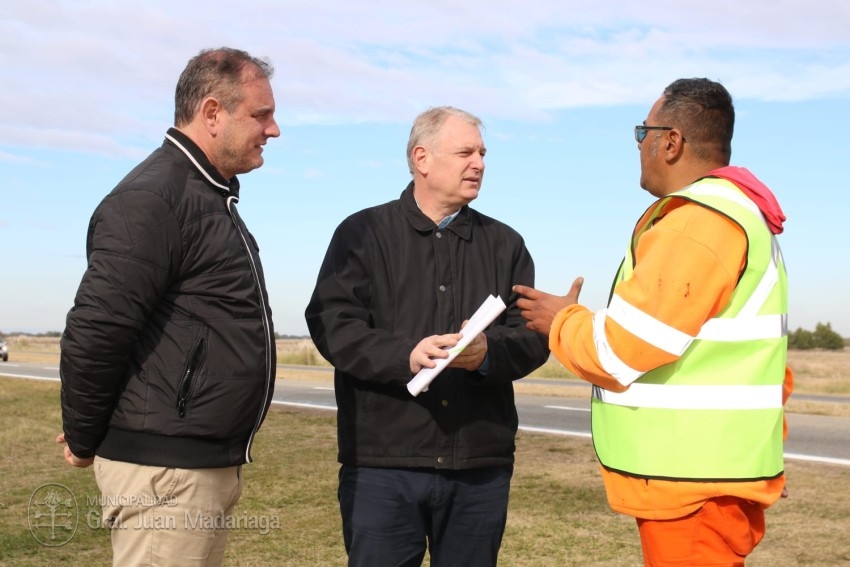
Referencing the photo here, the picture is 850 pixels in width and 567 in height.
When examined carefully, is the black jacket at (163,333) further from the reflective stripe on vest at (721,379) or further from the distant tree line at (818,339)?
the distant tree line at (818,339)

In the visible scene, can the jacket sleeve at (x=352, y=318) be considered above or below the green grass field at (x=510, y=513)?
above

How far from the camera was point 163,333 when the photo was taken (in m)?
3.25

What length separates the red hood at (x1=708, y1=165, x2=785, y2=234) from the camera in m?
3.04

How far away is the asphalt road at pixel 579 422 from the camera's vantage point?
37.4ft

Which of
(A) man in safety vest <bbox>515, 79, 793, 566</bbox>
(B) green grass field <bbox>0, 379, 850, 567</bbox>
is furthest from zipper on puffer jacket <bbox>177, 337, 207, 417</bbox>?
(B) green grass field <bbox>0, 379, 850, 567</bbox>

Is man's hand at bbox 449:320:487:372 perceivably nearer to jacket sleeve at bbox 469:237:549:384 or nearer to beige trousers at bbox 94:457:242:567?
jacket sleeve at bbox 469:237:549:384

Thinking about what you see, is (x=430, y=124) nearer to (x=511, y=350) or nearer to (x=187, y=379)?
(x=511, y=350)

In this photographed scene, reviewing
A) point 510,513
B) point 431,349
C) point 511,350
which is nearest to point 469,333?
point 431,349

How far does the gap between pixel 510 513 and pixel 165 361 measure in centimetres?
478

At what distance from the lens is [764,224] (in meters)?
3.01

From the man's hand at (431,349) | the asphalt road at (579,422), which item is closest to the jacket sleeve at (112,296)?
the man's hand at (431,349)

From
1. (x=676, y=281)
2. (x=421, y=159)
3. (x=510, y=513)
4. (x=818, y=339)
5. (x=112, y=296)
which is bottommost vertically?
(x=818, y=339)

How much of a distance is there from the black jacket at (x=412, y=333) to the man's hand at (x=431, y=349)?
0.09 m

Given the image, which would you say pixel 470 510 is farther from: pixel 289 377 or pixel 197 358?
pixel 289 377
